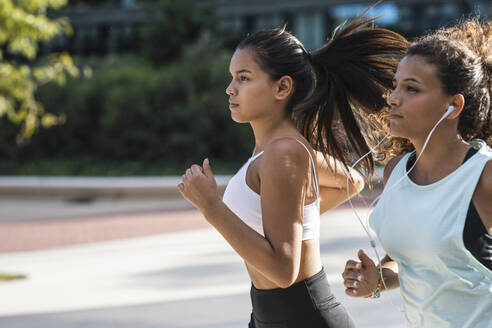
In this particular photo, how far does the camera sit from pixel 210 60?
19766 mm

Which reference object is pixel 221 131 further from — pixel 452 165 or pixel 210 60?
pixel 452 165

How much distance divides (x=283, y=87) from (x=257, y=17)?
31276mm

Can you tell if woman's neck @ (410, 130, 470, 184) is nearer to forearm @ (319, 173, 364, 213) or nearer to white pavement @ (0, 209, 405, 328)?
forearm @ (319, 173, 364, 213)

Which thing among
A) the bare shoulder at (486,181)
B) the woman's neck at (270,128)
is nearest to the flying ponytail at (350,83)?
the woman's neck at (270,128)

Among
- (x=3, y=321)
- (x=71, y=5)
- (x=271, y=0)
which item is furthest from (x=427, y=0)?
(x=3, y=321)

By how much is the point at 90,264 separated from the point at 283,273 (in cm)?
605

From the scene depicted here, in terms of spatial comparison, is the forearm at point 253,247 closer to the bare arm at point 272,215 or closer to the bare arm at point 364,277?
the bare arm at point 272,215

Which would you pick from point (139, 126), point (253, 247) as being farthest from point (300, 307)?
point (139, 126)

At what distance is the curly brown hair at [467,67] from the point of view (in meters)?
2.09

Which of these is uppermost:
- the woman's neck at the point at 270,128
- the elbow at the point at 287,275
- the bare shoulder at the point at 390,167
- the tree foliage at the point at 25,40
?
the tree foliage at the point at 25,40

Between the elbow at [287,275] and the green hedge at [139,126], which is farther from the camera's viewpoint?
the green hedge at [139,126]

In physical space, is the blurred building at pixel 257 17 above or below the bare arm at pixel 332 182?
above

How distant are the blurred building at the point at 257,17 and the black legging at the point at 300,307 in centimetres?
2625

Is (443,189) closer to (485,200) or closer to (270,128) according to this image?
(485,200)
